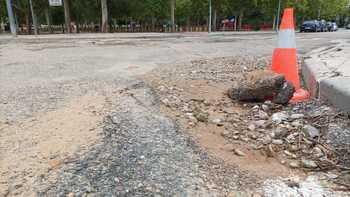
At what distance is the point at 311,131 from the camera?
9.45 ft

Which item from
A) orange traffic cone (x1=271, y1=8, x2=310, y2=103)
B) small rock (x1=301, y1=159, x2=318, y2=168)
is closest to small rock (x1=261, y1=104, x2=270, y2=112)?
orange traffic cone (x1=271, y1=8, x2=310, y2=103)

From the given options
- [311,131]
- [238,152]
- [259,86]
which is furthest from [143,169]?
[259,86]

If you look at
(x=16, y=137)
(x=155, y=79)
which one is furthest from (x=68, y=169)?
(x=155, y=79)

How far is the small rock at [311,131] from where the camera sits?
112 inches

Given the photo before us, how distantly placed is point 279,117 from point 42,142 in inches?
96.2

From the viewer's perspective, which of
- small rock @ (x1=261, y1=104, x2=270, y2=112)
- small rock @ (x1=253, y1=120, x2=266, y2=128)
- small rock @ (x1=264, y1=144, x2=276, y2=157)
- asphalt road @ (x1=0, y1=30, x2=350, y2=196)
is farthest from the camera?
small rock @ (x1=261, y1=104, x2=270, y2=112)

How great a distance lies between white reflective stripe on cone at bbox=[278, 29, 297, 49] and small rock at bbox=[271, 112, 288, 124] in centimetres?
157

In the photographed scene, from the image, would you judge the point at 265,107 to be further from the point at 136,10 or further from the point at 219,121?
the point at 136,10

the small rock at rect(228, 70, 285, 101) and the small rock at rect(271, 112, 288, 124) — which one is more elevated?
the small rock at rect(228, 70, 285, 101)

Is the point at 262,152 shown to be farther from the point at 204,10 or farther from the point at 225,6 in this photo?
the point at 204,10

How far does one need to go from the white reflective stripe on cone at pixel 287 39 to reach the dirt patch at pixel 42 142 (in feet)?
9.58

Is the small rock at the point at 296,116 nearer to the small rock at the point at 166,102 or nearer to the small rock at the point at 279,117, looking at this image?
the small rock at the point at 279,117

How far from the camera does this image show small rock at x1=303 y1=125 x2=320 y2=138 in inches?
112

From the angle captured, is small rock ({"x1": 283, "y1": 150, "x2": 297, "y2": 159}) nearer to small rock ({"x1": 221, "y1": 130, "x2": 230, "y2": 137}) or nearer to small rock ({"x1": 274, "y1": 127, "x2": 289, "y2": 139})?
small rock ({"x1": 274, "y1": 127, "x2": 289, "y2": 139})
